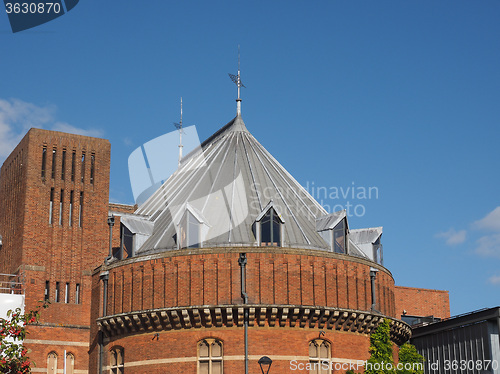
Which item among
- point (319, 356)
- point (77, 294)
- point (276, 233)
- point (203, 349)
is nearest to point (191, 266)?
point (203, 349)

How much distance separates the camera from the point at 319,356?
38.0 metres

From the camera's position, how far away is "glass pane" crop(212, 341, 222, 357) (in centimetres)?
3716

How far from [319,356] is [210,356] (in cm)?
520

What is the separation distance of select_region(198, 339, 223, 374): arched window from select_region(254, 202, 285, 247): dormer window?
212 inches

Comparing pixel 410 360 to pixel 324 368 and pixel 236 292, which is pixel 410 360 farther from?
pixel 236 292

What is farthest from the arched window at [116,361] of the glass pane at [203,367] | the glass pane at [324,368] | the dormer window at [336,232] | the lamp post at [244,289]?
the dormer window at [336,232]

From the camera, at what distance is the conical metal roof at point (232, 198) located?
133 ft

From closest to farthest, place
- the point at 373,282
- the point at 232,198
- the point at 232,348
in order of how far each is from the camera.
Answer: the point at 232,348 → the point at 373,282 → the point at 232,198

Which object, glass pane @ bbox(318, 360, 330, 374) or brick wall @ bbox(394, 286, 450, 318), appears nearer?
glass pane @ bbox(318, 360, 330, 374)

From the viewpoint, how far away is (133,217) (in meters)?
43.4

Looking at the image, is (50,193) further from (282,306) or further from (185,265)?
(282,306)

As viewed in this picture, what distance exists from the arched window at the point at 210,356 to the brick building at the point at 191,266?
0.06 metres

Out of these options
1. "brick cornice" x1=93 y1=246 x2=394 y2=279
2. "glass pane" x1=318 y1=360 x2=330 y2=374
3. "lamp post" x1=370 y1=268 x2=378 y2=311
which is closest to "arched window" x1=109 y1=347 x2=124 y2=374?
"brick cornice" x1=93 y1=246 x2=394 y2=279

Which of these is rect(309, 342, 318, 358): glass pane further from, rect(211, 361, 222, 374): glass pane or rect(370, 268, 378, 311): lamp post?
rect(211, 361, 222, 374): glass pane
